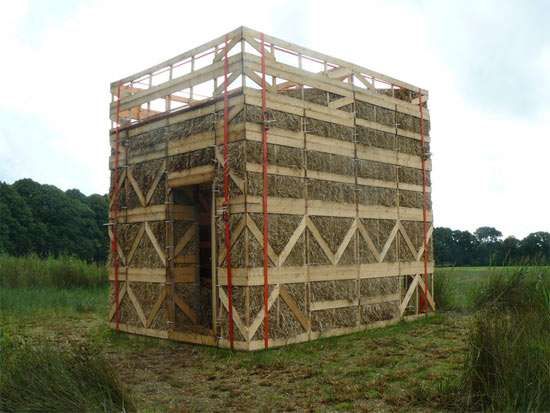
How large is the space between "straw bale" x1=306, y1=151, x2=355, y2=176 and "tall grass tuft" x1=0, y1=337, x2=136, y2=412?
6.76 meters

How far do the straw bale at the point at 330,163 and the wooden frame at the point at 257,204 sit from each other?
0.07 meters

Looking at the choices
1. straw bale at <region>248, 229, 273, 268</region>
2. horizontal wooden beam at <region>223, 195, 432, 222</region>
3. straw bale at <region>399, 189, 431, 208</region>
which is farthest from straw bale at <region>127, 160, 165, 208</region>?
straw bale at <region>399, 189, 431, 208</region>

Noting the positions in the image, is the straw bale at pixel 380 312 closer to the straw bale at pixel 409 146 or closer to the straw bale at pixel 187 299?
the straw bale at pixel 187 299

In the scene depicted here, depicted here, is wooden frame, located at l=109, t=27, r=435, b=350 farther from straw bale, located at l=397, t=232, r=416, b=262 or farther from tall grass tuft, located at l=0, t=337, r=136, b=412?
tall grass tuft, located at l=0, t=337, r=136, b=412

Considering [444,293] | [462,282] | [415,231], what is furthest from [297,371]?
[462,282]

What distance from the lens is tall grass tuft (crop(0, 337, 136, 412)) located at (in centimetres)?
647

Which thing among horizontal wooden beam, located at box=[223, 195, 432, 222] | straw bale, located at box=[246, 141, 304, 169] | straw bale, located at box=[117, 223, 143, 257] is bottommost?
straw bale, located at box=[117, 223, 143, 257]

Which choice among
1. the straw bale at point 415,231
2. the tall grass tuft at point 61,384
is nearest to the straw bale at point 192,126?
the tall grass tuft at point 61,384

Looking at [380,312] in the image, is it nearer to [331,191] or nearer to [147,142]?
[331,191]

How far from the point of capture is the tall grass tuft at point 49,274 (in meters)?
23.2

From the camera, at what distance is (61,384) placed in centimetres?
667

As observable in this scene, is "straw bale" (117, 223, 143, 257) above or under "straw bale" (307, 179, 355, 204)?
under

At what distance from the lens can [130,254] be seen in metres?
14.0

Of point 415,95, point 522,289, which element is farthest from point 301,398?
point 415,95
